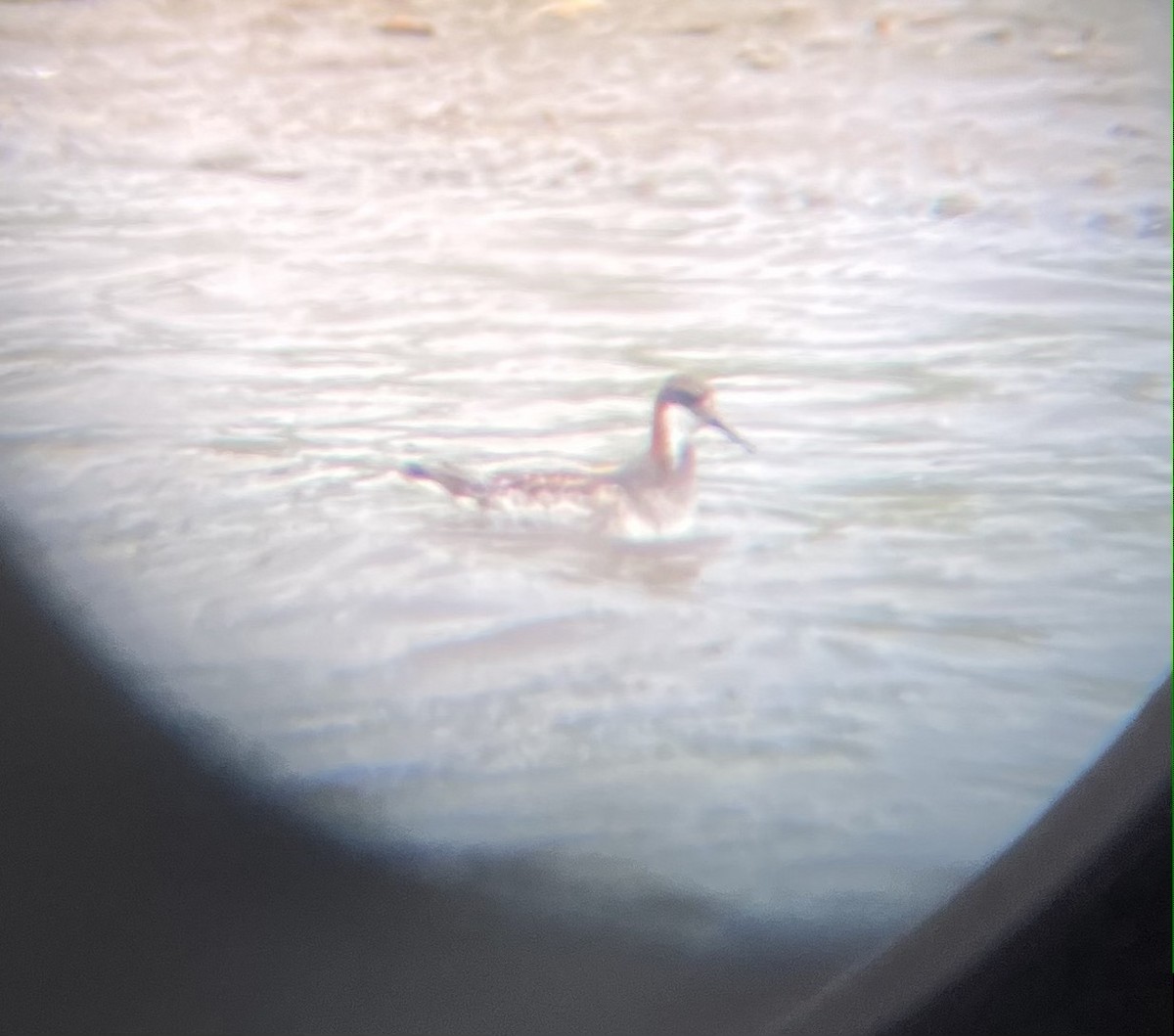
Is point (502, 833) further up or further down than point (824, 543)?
further down

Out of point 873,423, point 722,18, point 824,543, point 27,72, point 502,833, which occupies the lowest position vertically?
point 502,833

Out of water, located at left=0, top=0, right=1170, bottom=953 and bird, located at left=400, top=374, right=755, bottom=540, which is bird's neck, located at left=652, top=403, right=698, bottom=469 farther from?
water, located at left=0, top=0, right=1170, bottom=953

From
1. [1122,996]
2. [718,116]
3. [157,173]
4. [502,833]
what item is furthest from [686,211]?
[1122,996]

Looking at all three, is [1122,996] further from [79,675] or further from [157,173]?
[157,173]

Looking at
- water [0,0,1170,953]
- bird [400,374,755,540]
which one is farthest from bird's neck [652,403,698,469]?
water [0,0,1170,953]

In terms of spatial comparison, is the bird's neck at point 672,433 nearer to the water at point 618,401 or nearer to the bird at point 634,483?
the bird at point 634,483

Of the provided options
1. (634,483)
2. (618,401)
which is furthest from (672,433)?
(618,401)
